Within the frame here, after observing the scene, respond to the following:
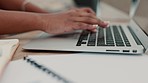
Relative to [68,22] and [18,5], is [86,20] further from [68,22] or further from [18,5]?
[18,5]

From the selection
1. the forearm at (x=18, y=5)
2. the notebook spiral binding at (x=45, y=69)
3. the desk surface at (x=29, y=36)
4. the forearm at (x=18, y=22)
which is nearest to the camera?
the notebook spiral binding at (x=45, y=69)

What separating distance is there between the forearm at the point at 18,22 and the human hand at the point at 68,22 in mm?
28

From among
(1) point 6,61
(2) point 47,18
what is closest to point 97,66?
(1) point 6,61

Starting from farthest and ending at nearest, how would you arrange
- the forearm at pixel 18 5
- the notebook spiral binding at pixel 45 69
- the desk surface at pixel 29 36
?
1. the forearm at pixel 18 5
2. the desk surface at pixel 29 36
3. the notebook spiral binding at pixel 45 69

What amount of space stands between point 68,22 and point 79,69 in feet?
1.02

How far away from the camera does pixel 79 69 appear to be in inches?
17.7

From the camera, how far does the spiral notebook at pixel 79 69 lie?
0.40 m

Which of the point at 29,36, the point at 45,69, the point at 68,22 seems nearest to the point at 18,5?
the point at 29,36

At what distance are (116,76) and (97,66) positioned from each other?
0.06 metres

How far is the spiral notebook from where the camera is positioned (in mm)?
400

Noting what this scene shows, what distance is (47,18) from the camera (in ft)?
2.37

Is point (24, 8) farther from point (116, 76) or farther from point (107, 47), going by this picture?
point (116, 76)

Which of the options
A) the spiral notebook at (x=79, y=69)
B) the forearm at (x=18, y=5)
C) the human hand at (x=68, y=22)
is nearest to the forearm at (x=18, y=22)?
the human hand at (x=68, y=22)

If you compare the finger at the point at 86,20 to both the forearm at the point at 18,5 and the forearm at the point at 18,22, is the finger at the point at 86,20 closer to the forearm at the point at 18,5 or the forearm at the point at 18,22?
the forearm at the point at 18,22
